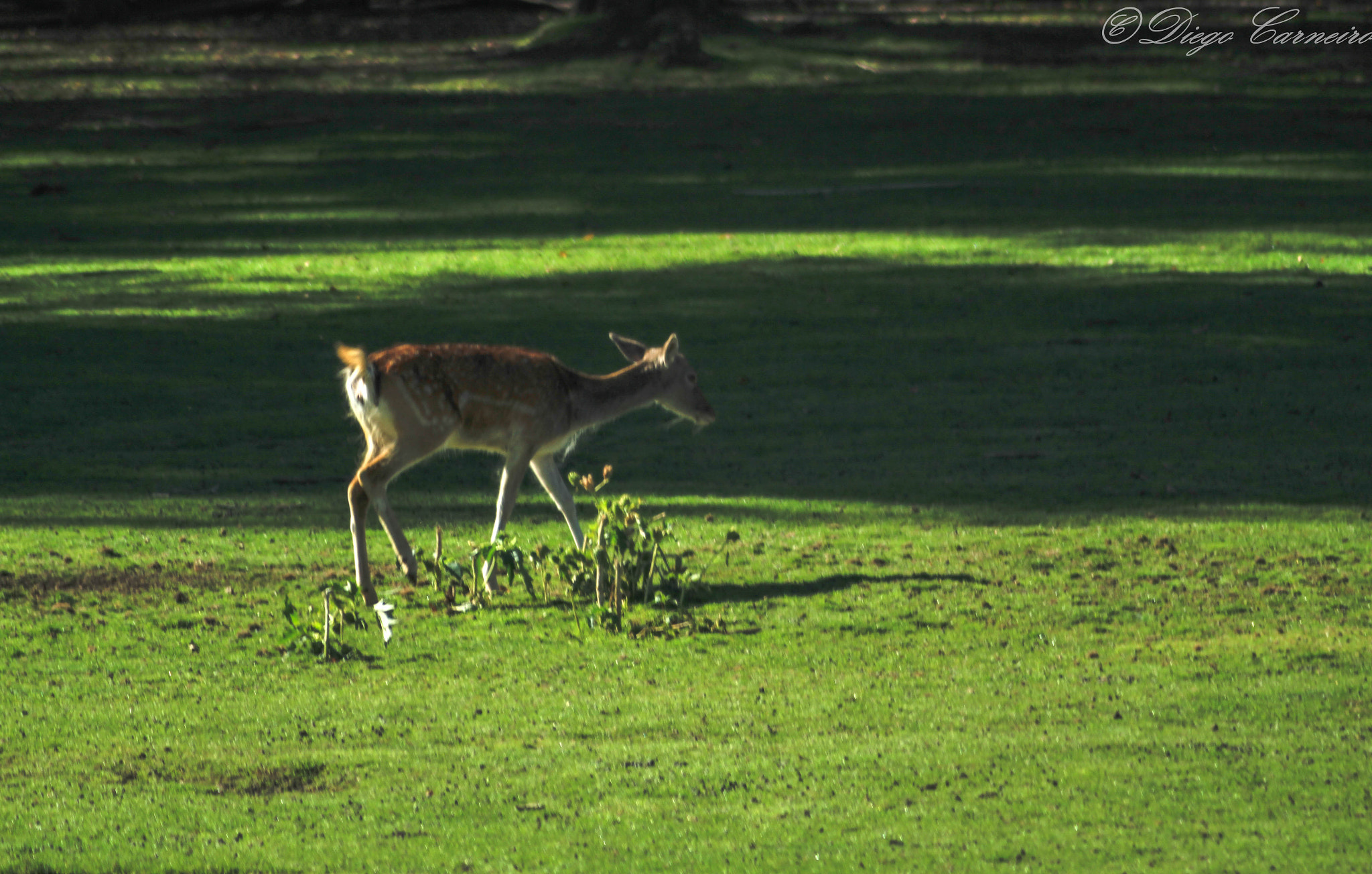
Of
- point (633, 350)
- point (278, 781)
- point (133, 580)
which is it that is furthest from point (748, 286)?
point (278, 781)

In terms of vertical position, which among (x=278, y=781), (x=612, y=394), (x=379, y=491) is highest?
(x=612, y=394)

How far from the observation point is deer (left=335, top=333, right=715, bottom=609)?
9.97m

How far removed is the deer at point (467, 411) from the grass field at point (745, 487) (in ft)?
1.97

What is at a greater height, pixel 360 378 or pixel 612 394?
pixel 360 378

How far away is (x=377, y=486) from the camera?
1008 cm

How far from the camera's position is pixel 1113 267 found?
22.6 m

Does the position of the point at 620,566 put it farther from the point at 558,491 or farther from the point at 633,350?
the point at 633,350

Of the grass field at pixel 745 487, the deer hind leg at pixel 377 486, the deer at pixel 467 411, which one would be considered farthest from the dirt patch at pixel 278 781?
the deer hind leg at pixel 377 486

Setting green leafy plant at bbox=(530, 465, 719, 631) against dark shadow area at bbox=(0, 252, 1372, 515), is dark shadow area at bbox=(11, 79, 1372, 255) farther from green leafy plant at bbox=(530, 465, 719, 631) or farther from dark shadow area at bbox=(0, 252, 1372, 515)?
green leafy plant at bbox=(530, 465, 719, 631)

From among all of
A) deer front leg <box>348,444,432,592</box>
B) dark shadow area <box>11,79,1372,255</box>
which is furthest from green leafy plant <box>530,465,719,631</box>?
dark shadow area <box>11,79,1372,255</box>

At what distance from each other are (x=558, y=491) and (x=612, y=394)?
0.80 metres

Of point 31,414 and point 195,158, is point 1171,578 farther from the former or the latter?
point 195,158

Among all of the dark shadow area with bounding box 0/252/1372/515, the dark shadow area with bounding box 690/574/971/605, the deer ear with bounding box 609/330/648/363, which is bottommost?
the dark shadow area with bounding box 0/252/1372/515

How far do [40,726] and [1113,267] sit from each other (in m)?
17.2
